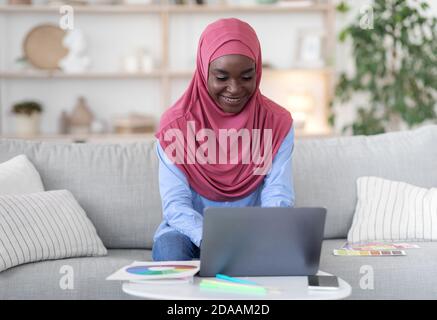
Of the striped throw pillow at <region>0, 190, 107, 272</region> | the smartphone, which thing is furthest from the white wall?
the smartphone

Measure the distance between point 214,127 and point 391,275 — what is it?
73cm

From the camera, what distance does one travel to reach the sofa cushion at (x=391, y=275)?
2424 mm

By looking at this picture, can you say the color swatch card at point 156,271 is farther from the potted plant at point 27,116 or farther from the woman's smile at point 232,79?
the potted plant at point 27,116

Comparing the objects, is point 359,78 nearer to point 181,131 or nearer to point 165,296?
point 181,131

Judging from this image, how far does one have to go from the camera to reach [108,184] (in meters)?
2.83

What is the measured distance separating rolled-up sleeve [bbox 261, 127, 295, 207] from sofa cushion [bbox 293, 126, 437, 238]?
517 mm

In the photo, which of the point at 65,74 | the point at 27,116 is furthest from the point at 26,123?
the point at 65,74

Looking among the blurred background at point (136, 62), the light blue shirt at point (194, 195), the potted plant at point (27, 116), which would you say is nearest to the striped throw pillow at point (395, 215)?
the light blue shirt at point (194, 195)

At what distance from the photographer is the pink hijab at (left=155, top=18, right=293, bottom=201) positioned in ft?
7.77

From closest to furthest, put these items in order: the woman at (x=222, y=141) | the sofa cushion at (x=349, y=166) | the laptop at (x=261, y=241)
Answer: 1. the laptop at (x=261, y=241)
2. the woman at (x=222, y=141)
3. the sofa cushion at (x=349, y=166)

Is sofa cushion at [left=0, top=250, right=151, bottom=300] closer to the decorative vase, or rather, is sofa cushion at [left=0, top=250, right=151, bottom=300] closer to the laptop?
the laptop

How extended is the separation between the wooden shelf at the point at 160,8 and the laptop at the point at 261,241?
393 centimetres

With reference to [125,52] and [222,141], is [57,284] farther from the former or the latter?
[125,52]
